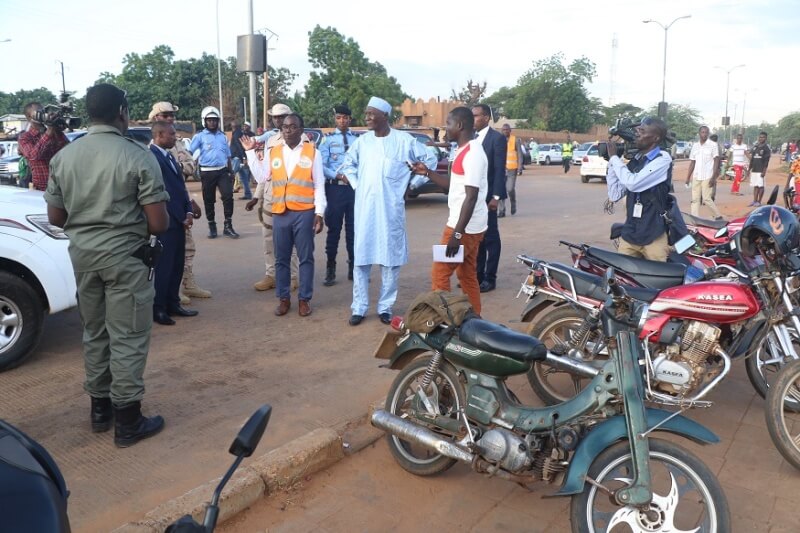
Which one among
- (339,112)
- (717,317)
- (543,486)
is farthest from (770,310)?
(339,112)

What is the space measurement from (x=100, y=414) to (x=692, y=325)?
352cm

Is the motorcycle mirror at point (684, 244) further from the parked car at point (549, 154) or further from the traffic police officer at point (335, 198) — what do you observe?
the parked car at point (549, 154)

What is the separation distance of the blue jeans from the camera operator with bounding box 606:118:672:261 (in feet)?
8.85

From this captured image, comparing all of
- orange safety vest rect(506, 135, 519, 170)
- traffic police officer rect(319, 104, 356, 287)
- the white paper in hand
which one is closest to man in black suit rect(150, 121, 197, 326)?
traffic police officer rect(319, 104, 356, 287)

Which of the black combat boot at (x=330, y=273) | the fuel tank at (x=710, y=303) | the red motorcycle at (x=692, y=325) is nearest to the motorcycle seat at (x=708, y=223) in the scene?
Answer: the red motorcycle at (x=692, y=325)

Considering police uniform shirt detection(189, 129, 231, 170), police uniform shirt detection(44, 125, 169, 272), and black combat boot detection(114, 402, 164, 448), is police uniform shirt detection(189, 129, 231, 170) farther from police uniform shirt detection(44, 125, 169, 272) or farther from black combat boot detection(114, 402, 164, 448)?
black combat boot detection(114, 402, 164, 448)

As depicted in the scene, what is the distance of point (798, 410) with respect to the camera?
12.7ft

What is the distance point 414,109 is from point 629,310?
1859 inches

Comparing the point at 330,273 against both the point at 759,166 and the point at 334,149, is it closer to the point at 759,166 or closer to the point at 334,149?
the point at 334,149

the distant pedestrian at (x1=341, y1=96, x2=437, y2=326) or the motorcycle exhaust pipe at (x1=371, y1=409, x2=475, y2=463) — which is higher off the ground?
the distant pedestrian at (x1=341, y1=96, x2=437, y2=326)

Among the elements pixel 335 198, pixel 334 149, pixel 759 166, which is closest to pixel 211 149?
pixel 334 149

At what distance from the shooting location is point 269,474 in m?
3.47

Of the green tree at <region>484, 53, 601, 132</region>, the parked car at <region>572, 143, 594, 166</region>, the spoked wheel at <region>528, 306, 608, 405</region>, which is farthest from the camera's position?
the green tree at <region>484, 53, 601, 132</region>

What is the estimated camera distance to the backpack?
3.47m
